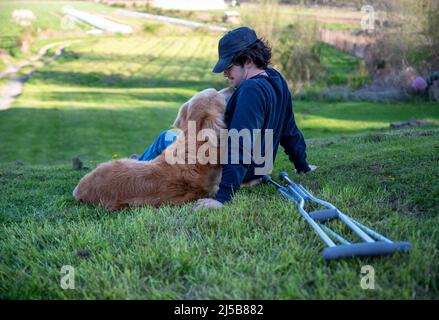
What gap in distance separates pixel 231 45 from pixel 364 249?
9.07 feet

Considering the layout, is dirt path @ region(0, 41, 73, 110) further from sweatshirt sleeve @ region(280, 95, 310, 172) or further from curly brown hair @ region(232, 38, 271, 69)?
curly brown hair @ region(232, 38, 271, 69)

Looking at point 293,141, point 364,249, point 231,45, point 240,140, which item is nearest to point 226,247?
point 364,249

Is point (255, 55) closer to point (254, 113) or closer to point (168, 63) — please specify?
point (254, 113)

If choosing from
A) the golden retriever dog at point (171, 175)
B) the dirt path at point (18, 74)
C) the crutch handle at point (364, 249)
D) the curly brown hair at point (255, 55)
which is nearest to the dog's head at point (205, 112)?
the golden retriever dog at point (171, 175)

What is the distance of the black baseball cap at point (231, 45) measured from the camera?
4.82 metres

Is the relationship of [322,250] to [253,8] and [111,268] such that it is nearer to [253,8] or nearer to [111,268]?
[111,268]

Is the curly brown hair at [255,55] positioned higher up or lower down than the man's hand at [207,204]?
higher up

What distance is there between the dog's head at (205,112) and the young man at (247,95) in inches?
4.4

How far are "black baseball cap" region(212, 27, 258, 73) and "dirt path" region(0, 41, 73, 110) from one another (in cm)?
2565

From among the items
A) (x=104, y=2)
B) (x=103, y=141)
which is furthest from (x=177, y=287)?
(x=104, y=2)

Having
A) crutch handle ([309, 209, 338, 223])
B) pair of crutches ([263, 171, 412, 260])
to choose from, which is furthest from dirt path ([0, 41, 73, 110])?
crutch handle ([309, 209, 338, 223])

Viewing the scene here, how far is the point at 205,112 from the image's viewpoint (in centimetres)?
472

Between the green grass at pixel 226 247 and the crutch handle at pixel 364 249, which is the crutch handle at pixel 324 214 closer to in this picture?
the green grass at pixel 226 247
